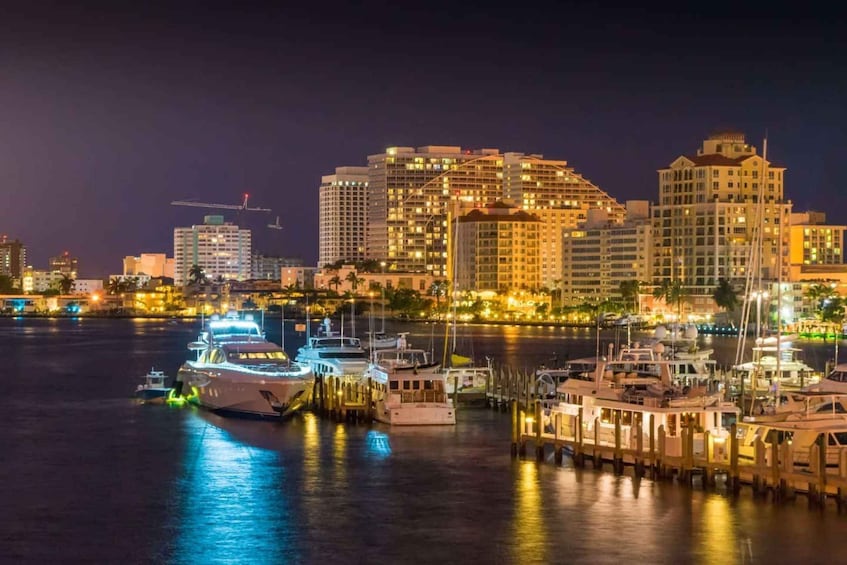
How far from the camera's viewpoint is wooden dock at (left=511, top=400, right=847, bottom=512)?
4228cm

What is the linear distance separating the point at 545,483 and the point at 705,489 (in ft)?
19.3

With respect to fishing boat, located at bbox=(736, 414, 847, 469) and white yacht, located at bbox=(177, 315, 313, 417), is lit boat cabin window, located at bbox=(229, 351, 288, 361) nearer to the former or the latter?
white yacht, located at bbox=(177, 315, 313, 417)

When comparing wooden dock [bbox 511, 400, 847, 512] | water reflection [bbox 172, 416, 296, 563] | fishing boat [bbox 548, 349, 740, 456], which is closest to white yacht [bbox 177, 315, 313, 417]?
water reflection [bbox 172, 416, 296, 563]

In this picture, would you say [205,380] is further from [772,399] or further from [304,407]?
[772,399]

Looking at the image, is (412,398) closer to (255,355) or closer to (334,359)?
(255,355)

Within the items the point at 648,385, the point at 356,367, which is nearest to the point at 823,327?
the point at 356,367

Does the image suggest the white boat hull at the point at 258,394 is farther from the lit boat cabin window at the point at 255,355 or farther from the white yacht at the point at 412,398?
the white yacht at the point at 412,398

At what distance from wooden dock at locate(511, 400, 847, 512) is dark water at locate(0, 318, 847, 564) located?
0.58 meters

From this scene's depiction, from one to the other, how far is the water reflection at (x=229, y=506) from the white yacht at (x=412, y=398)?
706 cm

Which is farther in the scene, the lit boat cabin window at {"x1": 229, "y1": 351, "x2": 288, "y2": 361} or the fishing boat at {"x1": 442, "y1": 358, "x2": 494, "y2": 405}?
the fishing boat at {"x1": 442, "y1": 358, "x2": 494, "y2": 405}

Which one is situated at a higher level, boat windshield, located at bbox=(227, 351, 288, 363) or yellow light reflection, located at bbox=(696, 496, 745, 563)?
boat windshield, located at bbox=(227, 351, 288, 363)

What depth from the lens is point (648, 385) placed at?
169 feet

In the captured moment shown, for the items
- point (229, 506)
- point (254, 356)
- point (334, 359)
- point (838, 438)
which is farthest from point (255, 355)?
point (838, 438)

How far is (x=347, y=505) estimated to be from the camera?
46750 millimetres
